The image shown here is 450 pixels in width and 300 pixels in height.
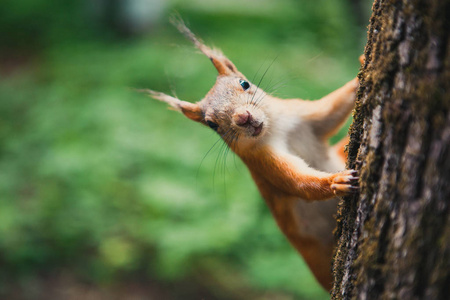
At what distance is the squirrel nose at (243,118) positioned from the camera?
244 centimetres

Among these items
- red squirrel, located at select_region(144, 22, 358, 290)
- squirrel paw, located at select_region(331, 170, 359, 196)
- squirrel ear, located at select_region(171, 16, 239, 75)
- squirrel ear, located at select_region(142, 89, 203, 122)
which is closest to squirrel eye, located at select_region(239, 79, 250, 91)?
red squirrel, located at select_region(144, 22, 358, 290)

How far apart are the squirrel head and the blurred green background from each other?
0.42m

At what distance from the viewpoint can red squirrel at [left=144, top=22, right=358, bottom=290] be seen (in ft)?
8.29

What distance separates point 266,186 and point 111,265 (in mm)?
2675

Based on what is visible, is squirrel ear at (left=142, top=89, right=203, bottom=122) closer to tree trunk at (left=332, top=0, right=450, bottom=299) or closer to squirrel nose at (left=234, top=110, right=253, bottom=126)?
squirrel nose at (left=234, top=110, right=253, bottom=126)

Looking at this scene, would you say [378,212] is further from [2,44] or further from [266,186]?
[2,44]

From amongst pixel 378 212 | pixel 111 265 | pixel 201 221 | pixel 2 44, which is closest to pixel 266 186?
pixel 378 212

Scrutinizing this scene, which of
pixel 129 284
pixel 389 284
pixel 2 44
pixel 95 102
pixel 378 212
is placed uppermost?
pixel 2 44

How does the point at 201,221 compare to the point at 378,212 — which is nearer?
the point at 378,212

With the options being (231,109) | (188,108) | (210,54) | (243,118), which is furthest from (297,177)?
(210,54)

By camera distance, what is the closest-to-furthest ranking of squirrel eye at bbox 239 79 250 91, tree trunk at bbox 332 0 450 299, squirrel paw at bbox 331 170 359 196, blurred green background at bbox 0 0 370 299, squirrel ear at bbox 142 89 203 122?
1. tree trunk at bbox 332 0 450 299
2. squirrel paw at bbox 331 170 359 196
3. squirrel eye at bbox 239 79 250 91
4. squirrel ear at bbox 142 89 203 122
5. blurred green background at bbox 0 0 370 299

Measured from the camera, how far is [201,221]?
16.2ft

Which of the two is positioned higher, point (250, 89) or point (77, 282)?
point (250, 89)

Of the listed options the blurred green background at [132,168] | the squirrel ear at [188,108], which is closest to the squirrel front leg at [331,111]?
the blurred green background at [132,168]
